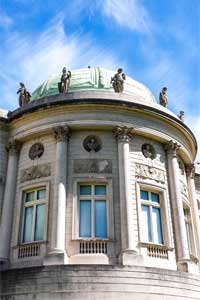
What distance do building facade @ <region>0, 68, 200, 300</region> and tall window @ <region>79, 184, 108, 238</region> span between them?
54mm

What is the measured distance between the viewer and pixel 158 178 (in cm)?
2167

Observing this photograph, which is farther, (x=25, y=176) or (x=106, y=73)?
(x=106, y=73)

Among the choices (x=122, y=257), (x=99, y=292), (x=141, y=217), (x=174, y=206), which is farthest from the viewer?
(x=174, y=206)

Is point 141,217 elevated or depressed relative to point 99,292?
elevated

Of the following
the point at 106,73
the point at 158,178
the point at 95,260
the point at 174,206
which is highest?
the point at 106,73

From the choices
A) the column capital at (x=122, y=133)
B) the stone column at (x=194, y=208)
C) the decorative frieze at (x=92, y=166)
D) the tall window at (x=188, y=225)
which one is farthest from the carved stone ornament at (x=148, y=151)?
the stone column at (x=194, y=208)

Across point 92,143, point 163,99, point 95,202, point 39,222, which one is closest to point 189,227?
point 95,202

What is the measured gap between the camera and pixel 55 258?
710 inches

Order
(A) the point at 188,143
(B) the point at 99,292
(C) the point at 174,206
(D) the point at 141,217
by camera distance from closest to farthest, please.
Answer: (B) the point at 99,292, (D) the point at 141,217, (C) the point at 174,206, (A) the point at 188,143

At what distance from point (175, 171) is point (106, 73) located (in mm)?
10190

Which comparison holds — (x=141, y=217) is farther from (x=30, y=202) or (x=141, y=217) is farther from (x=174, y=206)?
(x=30, y=202)

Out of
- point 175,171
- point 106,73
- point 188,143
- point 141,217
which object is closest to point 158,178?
point 175,171

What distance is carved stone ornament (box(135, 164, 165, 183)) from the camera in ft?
68.8

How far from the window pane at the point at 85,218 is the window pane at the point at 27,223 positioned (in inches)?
116
